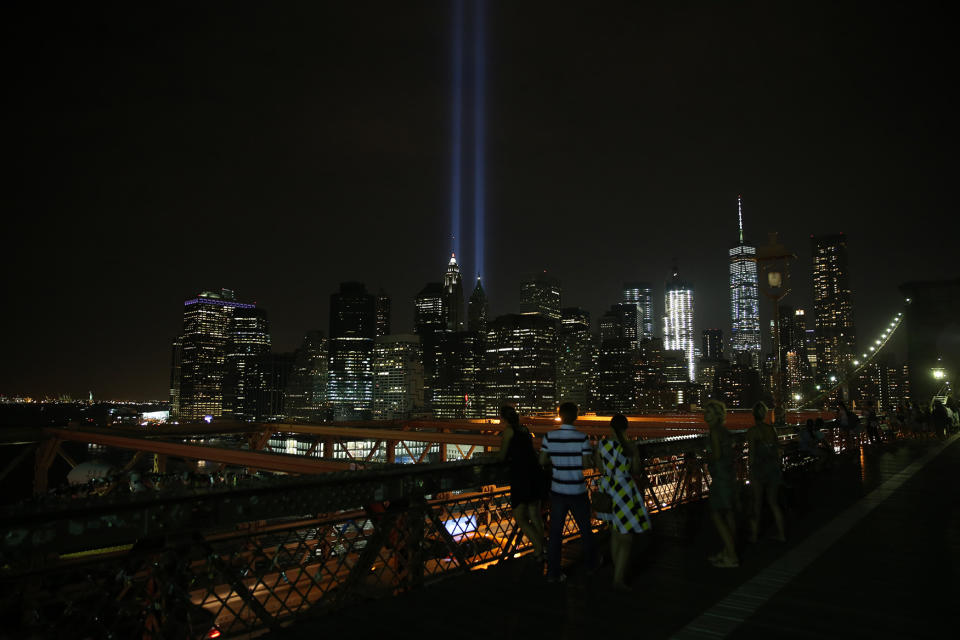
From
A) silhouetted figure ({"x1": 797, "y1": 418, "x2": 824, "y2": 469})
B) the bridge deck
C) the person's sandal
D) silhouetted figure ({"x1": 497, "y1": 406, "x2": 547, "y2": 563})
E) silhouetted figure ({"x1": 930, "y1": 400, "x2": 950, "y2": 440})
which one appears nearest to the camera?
the bridge deck

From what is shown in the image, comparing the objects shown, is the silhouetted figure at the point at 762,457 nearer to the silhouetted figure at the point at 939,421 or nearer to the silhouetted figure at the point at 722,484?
the silhouetted figure at the point at 722,484

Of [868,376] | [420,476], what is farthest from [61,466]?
[868,376]

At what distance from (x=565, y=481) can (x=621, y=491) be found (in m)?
0.55

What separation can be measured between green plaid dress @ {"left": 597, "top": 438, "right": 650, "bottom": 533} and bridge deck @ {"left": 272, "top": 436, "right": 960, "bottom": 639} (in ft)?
2.03

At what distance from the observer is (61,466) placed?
333ft

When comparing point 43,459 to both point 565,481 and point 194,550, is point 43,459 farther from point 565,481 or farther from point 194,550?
point 565,481

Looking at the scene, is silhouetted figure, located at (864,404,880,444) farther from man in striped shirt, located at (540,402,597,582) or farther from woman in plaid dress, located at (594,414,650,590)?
man in striped shirt, located at (540,402,597,582)

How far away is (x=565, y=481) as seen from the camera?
576 cm

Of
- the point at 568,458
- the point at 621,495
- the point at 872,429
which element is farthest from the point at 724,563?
the point at 872,429

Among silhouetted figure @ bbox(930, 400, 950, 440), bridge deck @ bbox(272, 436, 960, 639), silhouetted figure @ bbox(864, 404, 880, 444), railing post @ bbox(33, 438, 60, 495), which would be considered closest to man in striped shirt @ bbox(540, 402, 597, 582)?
bridge deck @ bbox(272, 436, 960, 639)

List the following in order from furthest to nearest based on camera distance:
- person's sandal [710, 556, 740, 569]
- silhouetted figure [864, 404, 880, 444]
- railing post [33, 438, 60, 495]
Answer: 1. silhouetted figure [864, 404, 880, 444]
2. railing post [33, 438, 60, 495]
3. person's sandal [710, 556, 740, 569]

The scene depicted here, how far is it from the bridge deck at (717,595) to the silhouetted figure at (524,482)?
0.42m

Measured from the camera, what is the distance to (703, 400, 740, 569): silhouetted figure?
6.19 m

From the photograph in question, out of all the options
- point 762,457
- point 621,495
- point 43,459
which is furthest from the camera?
point 43,459
